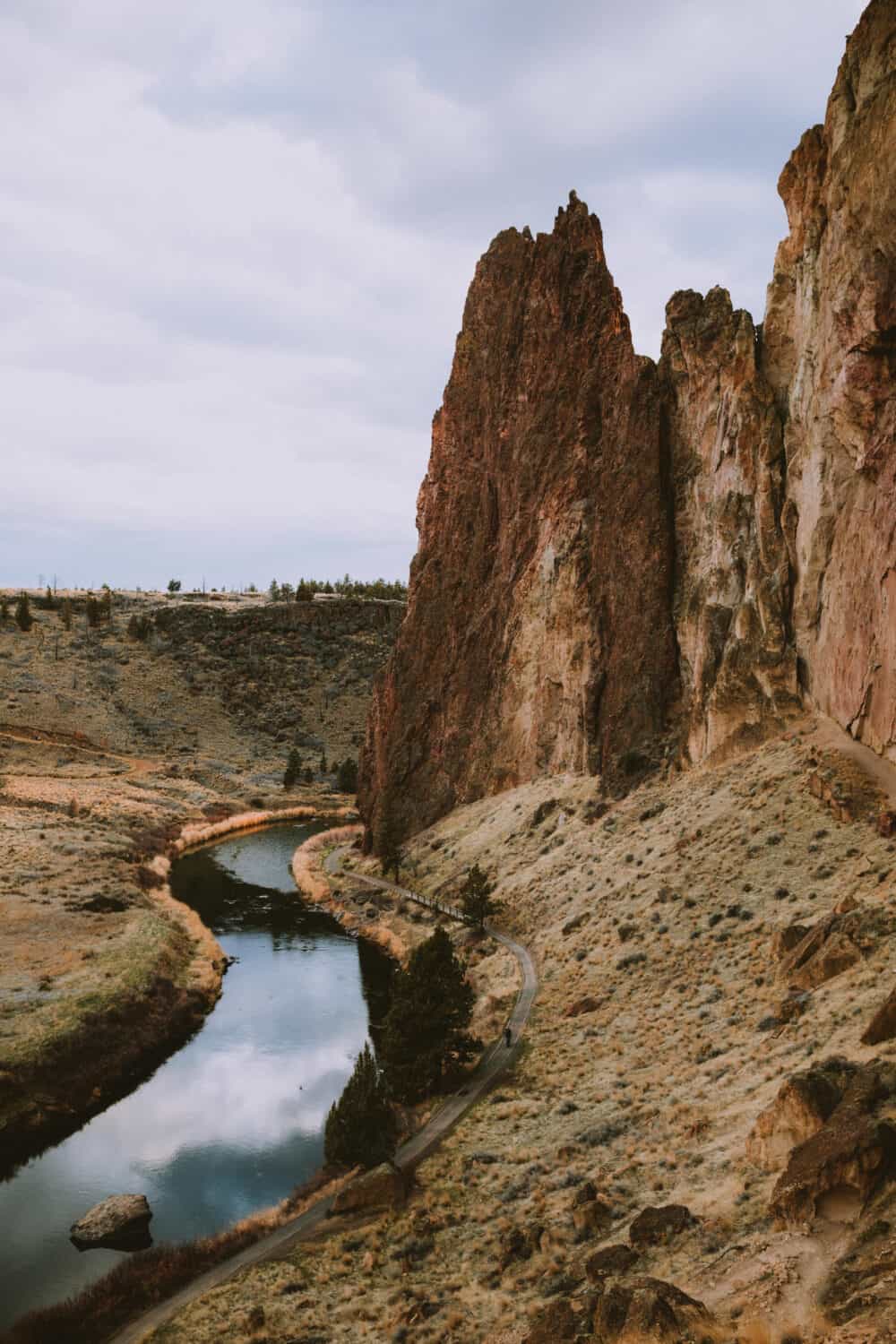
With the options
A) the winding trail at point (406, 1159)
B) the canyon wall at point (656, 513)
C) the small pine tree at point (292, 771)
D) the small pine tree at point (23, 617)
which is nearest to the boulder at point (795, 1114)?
the winding trail at point (406, 1159)

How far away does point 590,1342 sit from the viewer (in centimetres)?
1362

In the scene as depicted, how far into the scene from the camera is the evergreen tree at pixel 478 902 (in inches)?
1806

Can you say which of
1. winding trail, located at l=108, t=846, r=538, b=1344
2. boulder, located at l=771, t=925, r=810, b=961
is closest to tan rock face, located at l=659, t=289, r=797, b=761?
boulder, located at l=771, t=925, r=810, b=961

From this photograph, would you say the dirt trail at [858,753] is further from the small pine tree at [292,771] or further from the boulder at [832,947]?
the small pine tree at [292,771]

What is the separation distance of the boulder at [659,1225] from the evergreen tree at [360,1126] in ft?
31.0

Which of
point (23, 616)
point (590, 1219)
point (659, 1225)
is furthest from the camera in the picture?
point (23, 616)

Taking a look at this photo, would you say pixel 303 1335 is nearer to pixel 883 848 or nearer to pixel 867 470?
pixel 883 848

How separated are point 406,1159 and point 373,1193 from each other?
207 cm

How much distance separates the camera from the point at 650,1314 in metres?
12.7

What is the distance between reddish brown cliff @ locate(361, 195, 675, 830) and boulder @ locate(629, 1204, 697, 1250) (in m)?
34.6

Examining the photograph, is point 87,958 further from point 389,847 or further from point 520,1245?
point 520,1245

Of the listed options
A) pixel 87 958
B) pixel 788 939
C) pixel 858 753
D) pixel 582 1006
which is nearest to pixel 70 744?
pixel 87 958

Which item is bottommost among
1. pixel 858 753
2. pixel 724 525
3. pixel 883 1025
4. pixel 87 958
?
pixel 87 958

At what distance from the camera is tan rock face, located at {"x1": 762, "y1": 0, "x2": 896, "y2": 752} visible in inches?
1151
